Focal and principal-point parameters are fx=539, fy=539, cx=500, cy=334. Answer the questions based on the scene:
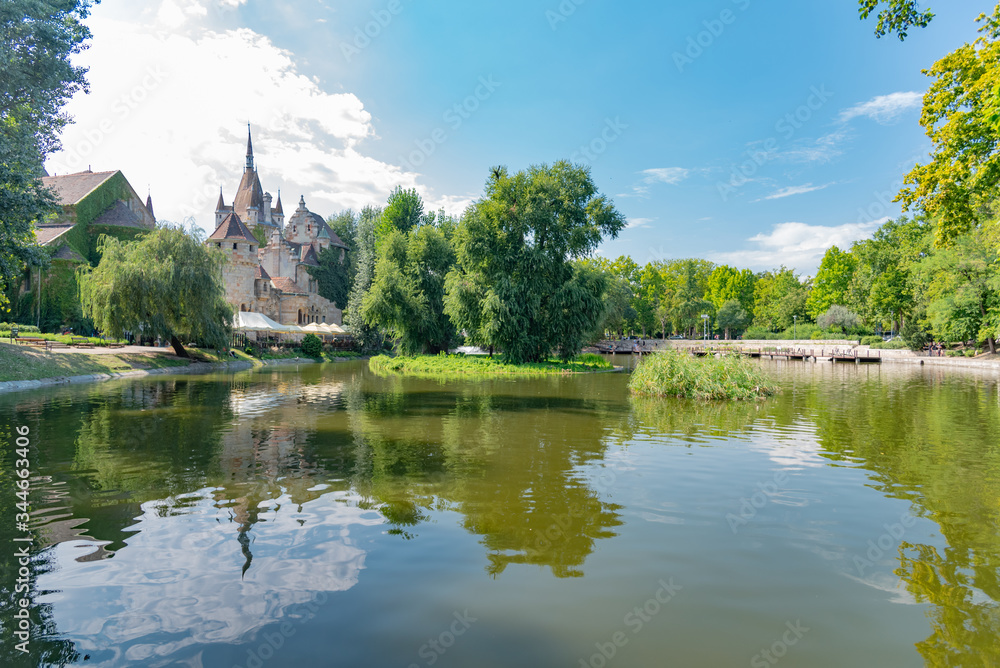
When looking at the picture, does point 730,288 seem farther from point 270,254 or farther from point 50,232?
point 50,232

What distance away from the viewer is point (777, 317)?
93125 mm

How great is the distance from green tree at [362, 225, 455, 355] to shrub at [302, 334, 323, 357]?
8648 millimetres

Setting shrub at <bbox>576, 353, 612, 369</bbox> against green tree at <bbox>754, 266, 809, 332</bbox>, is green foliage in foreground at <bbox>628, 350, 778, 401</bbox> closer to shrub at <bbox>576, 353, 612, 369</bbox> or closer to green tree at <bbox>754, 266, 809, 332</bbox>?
shrub at <bbox>576, 353, 612, 369</bbox>

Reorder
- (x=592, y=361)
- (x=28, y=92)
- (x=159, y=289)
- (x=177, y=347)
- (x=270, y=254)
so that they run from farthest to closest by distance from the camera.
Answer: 1. (x=270, y=254)
2. (x=592, y=361)
3. (x=177, y=347)
4. (x=159, y=289)
5. (x=28, y=92)

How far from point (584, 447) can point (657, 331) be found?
10064cm

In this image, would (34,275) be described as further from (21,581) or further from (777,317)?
(777,317)

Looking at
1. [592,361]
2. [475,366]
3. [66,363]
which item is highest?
[66,363]

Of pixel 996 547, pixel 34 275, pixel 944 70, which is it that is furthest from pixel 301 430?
pixel 34 275

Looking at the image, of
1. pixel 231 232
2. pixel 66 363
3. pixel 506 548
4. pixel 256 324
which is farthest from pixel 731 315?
pixel 506 548

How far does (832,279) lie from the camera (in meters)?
81.4

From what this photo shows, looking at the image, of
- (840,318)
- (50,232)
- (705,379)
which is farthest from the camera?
(840,318)

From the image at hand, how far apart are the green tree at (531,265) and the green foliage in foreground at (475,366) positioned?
4.71ft

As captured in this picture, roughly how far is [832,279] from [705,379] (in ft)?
246

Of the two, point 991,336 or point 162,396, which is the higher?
point 991,336
